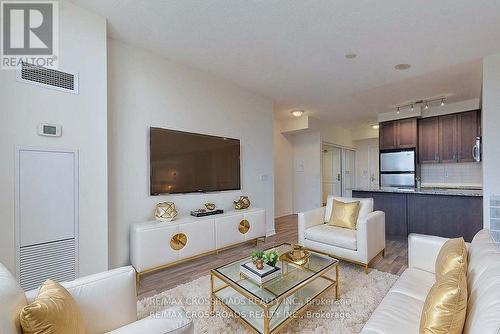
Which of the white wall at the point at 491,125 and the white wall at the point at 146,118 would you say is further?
the white wall at the point at 491,125

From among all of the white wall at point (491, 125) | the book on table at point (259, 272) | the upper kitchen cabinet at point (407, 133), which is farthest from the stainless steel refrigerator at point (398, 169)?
the book on table at point (259, 272)

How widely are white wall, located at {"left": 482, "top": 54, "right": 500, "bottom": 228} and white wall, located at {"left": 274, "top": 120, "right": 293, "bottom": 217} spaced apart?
3882 millimetres

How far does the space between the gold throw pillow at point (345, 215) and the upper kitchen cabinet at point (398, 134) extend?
3.07m

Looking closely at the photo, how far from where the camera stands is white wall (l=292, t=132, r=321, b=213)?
6.16m

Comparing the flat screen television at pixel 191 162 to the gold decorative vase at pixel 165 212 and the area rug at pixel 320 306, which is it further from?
the area rug at pixel 320 306

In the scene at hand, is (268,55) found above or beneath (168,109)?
above

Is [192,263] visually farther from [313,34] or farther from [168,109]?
[313,34]

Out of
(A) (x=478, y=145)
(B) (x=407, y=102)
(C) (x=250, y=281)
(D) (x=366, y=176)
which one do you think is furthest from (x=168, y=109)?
(D) (x=366, y=176)

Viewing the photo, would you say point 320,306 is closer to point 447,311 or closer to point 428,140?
point 447,311

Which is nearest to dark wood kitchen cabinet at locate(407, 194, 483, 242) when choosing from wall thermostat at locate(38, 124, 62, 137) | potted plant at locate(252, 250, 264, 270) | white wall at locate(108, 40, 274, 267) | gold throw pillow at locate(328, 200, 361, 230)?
gold throw pillow at locate(328, 200, 361, 230)

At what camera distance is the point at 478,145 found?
163 inches

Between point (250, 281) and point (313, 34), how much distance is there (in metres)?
2.45

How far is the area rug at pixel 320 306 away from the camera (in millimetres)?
1725

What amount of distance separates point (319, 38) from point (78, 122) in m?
2.56
